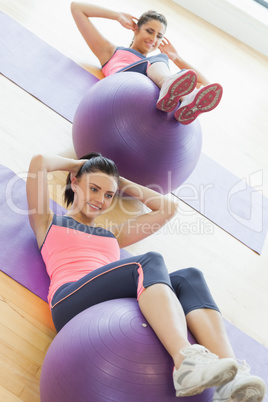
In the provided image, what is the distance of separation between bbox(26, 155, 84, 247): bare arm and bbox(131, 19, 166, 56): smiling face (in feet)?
4.65

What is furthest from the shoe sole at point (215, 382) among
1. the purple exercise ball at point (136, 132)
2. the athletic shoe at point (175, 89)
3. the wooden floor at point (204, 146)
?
the athletic shoe at point (175, 89)

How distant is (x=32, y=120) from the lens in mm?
2689

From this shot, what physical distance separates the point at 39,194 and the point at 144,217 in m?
0.48

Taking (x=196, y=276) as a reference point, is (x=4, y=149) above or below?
below

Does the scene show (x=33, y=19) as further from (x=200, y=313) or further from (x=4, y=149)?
(x=200, y=313)

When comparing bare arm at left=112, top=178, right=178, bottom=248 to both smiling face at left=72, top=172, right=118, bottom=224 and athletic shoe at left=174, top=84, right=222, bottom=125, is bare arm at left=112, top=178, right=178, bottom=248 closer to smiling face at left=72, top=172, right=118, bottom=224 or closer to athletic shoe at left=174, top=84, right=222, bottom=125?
smiling face at left=72, top=172, right=118, bottom=224

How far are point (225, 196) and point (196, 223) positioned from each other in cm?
34

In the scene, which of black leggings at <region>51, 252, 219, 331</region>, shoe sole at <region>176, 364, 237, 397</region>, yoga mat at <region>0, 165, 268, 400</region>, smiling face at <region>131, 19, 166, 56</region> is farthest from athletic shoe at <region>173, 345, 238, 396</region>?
smiling face at <region>131, 19, 166, 56</region>

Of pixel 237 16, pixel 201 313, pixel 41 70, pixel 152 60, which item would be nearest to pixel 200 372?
pixel 201 313

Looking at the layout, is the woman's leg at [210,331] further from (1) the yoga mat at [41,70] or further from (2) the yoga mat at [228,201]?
(1) the yoga mat at [41,70]

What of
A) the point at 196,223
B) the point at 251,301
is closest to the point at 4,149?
the point at 196,223

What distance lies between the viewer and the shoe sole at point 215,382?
125 cm

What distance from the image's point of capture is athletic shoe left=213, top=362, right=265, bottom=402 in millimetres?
1301

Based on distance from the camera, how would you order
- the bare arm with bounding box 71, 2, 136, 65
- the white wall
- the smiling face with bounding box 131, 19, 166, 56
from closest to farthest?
the smiling face with bounding box 131, 19, 166, 56 → the bare arm with bounding box 71, 2, 136, 65 → the white wall
